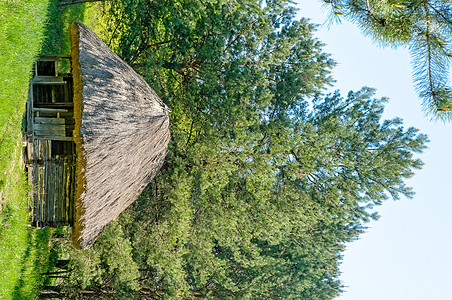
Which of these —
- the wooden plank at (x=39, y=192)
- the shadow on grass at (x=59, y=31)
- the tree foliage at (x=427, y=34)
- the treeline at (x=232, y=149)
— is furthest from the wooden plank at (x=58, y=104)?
the tree foliage at (x=427, y=34)

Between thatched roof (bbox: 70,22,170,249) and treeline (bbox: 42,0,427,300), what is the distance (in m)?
2.19

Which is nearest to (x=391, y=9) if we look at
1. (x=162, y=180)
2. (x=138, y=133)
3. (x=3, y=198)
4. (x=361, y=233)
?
(x=138, y=133)

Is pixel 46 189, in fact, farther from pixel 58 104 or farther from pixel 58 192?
pixel 58 104

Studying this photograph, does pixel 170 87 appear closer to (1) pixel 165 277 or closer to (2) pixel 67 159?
(2) pixel 67 159

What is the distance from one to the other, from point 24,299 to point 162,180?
5.76 metres

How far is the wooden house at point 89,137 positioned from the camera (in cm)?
939

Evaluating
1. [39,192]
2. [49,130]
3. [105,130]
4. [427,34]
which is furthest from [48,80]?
[427,34]

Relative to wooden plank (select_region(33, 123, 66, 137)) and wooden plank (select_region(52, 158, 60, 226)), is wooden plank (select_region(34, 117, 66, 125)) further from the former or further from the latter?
wooden plank (select_region(52, 158, 60, 226))

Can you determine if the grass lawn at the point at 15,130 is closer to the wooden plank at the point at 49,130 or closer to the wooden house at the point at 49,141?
the wooden house at the point at 49,141

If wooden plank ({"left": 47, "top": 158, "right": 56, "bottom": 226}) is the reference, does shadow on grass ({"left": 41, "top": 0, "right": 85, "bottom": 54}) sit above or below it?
above

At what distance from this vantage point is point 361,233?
63.1 feet

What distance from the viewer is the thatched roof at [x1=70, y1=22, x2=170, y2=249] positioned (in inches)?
361

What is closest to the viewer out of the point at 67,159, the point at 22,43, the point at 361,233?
the point at 22,43

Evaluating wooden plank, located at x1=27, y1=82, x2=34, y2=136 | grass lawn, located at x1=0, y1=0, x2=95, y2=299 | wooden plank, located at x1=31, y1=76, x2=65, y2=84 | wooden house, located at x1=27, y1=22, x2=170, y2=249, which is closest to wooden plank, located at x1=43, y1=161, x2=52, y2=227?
wooden house, located at x1=27, y1=22, x2=170, y2=249
